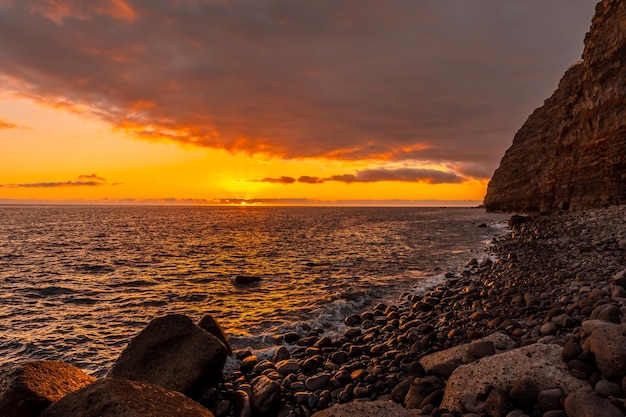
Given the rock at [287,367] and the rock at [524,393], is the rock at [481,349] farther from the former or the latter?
the rock at [287,367]

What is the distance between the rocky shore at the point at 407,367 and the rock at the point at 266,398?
0.07ft

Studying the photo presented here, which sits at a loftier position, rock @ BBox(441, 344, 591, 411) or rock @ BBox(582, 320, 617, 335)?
rock @ BBox(582, 320, 617, 335)

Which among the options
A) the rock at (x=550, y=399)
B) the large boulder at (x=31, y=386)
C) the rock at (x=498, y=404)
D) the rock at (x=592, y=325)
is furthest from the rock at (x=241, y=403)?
the rock at (x=592, y=325)

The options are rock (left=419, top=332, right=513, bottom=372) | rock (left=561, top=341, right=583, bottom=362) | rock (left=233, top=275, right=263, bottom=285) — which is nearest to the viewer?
rock (left=561, top=341, right=583, bottom=362)

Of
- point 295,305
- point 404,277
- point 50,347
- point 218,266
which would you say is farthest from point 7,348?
point 404,277

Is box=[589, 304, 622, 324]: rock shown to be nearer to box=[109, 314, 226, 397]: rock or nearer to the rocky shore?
the rocky shore

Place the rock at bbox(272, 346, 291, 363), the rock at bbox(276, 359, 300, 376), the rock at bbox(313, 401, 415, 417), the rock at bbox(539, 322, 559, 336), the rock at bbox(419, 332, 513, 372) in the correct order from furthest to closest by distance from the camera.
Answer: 1. the rock at bbox(272, 346, 291, 363)
2. the rock at bbox(276, 359, 300, 376)
3. the rock at bbox(539, 322, 559, 336)
4. the rock at bbox(419, 332, 513, 372)
5. the rock at bbox(313, 401, 415, 417)

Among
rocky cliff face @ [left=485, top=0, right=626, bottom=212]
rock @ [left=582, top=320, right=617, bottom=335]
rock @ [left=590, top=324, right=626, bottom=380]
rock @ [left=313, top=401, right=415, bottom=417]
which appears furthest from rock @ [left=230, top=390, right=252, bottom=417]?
rocky cliff face @ [left=485, top=0, right=626, bottom=212]

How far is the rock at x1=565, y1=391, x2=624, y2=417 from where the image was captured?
4844 millimetres

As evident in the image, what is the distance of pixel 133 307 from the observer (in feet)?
57.5

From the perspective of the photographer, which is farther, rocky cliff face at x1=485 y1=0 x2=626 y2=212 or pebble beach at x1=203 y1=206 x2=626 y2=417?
rocky cliff face at x1=485 y1=0 x2=626 y2=212

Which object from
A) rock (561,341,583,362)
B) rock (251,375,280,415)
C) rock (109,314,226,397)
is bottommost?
rock (251,375,280,415)

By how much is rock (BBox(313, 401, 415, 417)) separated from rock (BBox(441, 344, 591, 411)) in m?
1.12

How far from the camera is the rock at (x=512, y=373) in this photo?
19.4 feet
